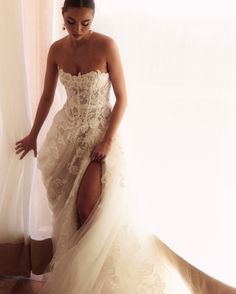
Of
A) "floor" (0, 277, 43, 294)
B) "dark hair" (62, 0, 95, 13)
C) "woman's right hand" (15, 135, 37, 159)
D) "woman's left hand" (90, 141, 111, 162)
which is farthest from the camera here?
"floor" (0, 277, 43, 294)

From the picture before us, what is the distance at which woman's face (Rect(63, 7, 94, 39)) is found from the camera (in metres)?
1.12

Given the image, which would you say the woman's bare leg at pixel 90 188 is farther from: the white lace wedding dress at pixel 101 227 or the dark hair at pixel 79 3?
the dark hair at pixel 79 3

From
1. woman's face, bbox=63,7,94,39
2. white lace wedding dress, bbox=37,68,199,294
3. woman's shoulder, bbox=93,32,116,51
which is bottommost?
white lace wedding dress, bbox=37,68,199,294

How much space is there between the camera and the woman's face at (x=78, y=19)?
44.2 inches

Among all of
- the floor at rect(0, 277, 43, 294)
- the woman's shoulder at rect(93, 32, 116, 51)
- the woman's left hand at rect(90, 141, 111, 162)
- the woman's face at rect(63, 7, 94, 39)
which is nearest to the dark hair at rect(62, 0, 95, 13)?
the woman's face at rect(63, 7, 94, 39)

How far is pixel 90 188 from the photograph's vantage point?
122cm

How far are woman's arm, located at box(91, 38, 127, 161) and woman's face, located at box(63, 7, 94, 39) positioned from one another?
9 cm

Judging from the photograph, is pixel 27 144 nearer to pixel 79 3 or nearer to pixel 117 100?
pixel 117 100

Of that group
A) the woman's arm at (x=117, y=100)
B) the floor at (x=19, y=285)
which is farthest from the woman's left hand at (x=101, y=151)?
the floor at (x=19, y=285)

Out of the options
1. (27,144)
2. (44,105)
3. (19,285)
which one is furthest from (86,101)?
(19,285)

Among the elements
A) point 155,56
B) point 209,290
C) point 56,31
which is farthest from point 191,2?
point 209,290

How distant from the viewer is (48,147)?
133 centimetres

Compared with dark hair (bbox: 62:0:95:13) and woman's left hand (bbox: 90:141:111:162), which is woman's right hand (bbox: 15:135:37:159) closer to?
woman's left hand (bbox: 90:141:111:162)

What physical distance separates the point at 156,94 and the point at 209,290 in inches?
27.1
